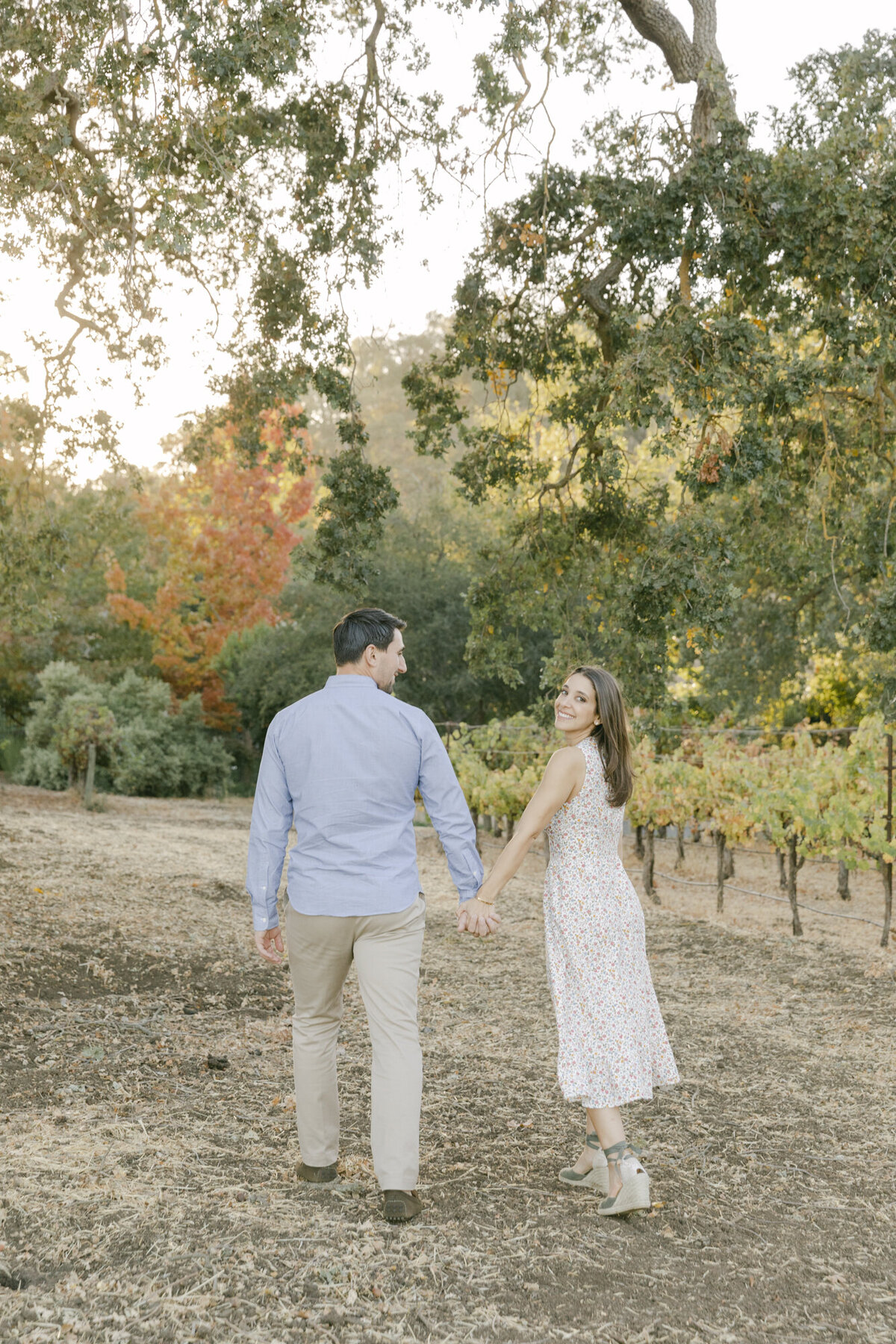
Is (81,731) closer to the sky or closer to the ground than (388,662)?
closer to the ground

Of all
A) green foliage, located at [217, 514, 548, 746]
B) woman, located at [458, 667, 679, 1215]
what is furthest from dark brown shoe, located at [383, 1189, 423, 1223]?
green foliage, located at [217, 514, 548, 746]

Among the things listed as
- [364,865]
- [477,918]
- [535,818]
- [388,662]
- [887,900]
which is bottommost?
[887,900]

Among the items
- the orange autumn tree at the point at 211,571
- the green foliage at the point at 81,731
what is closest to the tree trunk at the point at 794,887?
the green foliage at the point at 81,731

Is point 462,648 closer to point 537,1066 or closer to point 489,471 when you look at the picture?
point 489,471

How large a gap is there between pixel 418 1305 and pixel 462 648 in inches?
657

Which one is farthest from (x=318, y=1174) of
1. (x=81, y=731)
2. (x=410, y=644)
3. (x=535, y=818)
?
(x=410, y=644)

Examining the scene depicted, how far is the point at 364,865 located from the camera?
→ 11.1 ft

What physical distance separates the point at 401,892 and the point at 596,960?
63 centimetres

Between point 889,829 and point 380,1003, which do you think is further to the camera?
point 889,829

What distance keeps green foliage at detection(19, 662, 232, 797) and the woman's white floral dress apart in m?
15.5

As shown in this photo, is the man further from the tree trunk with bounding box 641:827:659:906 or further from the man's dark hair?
the tree trunk with bounding box 641:827:659:906

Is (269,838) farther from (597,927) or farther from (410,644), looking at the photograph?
(410,644)

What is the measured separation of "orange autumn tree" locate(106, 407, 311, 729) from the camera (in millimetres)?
21969

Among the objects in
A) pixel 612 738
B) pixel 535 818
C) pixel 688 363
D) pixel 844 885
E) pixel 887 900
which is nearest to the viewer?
pixel 535 818
